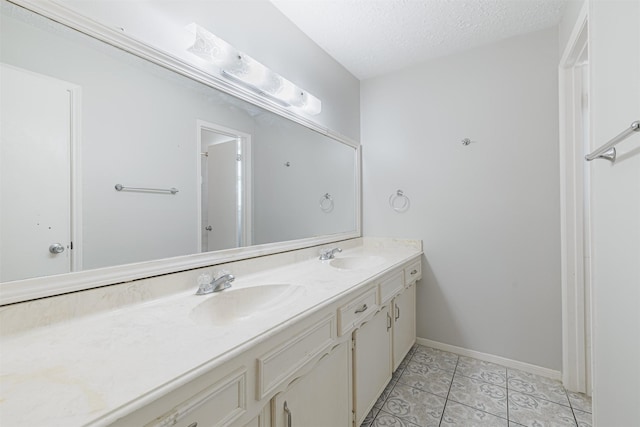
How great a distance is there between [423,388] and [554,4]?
94.4 inches

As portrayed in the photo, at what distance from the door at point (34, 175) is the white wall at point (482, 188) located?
2.02 meters

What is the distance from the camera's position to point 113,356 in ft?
1.95

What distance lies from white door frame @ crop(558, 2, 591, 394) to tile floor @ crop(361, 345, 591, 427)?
0.19 metres

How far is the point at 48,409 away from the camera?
43 centimetres

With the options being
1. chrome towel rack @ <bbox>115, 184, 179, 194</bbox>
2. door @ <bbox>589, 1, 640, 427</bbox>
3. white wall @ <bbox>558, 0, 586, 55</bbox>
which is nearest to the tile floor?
door @ <bbox>589, 1, 640, 427</bbox>

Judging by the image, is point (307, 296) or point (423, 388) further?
point (423, 388)

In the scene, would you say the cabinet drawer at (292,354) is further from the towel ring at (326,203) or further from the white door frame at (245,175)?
the towel ring at (326,203)

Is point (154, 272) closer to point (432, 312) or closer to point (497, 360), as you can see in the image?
point (432, 312)

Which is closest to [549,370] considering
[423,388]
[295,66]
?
[423,388]

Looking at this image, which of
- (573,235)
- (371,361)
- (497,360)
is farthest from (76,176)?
(497,360)

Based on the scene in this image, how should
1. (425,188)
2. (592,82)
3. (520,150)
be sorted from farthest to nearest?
(425,188), (520,150), (592,82)

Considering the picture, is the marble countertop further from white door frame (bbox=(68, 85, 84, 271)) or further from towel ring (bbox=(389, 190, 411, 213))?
towel ring (bbox=(389, 190, 411, 213))

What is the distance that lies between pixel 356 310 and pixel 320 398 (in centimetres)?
36

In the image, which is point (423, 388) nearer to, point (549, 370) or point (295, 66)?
point (549, 370)
